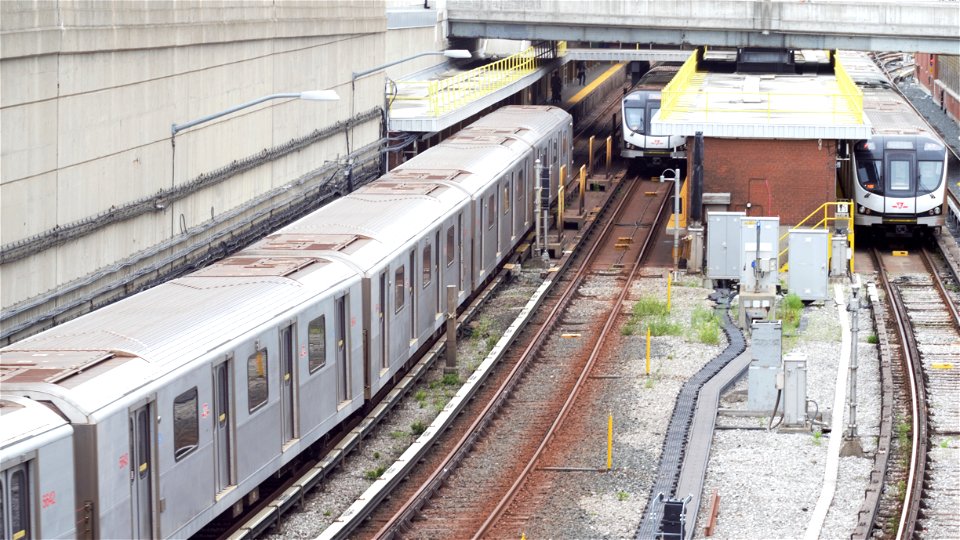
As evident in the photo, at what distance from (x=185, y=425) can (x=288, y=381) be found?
2.64 meters

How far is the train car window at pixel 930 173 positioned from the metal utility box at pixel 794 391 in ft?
49.2

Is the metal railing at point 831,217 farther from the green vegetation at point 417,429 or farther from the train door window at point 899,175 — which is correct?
the green vegetation at point 417,429

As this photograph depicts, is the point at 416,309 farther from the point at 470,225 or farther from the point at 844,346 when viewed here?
the point at 844,346

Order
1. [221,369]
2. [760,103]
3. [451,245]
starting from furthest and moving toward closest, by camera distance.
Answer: [760,103], [451,245], [221,369]

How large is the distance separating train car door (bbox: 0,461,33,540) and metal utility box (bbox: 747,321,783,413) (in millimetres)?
11582

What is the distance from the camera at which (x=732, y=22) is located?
45406 mm

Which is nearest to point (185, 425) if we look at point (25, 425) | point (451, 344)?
point (25, 425)

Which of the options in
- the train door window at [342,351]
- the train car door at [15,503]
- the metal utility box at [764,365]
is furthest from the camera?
the metal utility box at [764,365]

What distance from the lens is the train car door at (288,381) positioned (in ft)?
53.4

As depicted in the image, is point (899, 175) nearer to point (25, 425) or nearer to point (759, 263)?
point (759, 263)

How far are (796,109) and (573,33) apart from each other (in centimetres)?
1375

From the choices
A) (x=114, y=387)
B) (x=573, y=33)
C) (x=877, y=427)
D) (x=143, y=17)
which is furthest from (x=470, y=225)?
(x=573, y=33)

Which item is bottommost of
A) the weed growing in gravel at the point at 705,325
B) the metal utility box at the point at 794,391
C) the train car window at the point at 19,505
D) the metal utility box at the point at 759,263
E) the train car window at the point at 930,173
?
the weed growing in gravel at the point at 705,325

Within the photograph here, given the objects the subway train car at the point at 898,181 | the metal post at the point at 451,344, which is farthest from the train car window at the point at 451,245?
the subway train car at the point at 898,181
